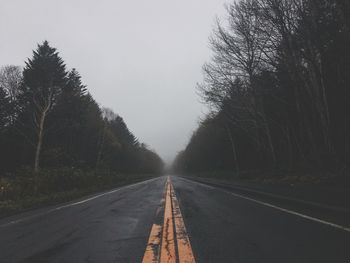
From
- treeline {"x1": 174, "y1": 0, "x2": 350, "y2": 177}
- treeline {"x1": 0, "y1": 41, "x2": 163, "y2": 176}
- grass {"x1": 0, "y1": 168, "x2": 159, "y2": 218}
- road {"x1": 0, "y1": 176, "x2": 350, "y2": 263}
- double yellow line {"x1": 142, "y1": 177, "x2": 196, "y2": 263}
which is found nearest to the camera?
double yellow line {"x1": 142, "y1": 177, "x2": 196, "y2": 263}

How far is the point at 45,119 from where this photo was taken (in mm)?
29578

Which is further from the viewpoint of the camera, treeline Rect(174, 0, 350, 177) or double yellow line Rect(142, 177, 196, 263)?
treeline Rect(174, 0, 350, 177)

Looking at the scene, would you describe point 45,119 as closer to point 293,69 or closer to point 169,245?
point 293,69

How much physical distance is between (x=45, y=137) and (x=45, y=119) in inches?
524

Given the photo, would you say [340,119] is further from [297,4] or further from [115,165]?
[115,165]

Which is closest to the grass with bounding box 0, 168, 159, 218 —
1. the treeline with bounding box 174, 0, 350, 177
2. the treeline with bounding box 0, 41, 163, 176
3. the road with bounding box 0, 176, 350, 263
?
the treeline with bounding box 0, 41, 163, 176

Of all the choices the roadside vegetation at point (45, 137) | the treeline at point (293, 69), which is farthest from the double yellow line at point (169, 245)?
the treeline at point (293, 69)

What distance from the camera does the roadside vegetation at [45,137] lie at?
19.4m

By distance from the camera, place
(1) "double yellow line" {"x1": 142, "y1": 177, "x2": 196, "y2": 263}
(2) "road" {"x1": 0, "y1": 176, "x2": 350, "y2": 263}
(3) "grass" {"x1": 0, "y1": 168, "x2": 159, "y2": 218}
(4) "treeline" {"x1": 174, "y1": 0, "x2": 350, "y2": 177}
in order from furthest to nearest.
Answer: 1. (4) "treeline" {"x1": 174, "y1": 0, "x2": 350, "y2": 177}
2. (3) "grass" {"x1": 0, "y1": 168, "x2": 159, "y2": 218}
3. (2) "road" {"x1": 0, "y1": 176, "x2": 350, "y2": 263}
4. (1) "double yellow line" {"x1": 142, "y1": 177, "x2": 196, "y2": 263}

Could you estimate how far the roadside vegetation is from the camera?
19359mm

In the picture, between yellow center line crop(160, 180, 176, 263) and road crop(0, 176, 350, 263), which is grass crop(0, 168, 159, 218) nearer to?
road crop(0, 176, 350, 263)

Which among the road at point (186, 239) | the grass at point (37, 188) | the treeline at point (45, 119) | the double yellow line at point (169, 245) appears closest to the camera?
the double yellow line at point (169, 245)

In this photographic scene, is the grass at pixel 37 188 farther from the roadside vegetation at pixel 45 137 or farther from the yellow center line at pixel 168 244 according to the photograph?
the yellow center line at pixel 168 244

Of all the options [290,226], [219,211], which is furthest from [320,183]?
[290,226]
